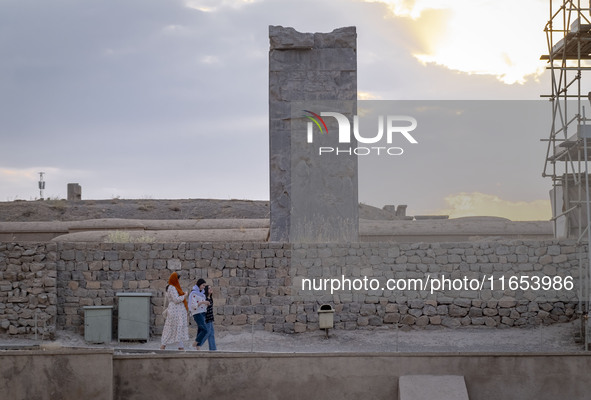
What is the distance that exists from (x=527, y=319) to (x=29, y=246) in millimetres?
10338

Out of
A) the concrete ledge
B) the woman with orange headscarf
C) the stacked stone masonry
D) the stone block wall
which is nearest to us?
the concrete ledge

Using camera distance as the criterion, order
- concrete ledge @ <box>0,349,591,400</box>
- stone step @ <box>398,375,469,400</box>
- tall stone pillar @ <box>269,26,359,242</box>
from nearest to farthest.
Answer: stone step @ <box>398,375,469,400</box>
concrete ledge @ <box>0,349,591,400</box>
tall stone pillar @ <box>269,26,359,242</box>

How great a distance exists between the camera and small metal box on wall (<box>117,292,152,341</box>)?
16.1 meters

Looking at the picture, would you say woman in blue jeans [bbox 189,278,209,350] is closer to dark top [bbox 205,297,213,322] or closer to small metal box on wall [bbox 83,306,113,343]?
dark top [bbox 205,297,213,322]

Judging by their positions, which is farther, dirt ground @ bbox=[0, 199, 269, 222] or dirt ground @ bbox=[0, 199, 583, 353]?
dirt ground @ bbox=[0, 199, 269, 222]

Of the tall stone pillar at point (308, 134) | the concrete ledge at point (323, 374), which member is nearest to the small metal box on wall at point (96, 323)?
the tall stone pillar at point (308, 134)

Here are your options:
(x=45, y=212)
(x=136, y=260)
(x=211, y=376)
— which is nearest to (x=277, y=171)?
(x=136, y=260)

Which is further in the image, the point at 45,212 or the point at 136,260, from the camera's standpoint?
the point at 45,212

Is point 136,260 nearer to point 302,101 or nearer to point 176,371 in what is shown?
point 302,101

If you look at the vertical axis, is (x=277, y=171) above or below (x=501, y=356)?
above

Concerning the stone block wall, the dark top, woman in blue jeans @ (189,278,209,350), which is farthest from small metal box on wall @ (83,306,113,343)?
the dark top

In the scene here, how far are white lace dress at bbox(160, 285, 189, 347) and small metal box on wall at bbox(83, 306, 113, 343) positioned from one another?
75.9 inches

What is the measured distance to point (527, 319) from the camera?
1689cm

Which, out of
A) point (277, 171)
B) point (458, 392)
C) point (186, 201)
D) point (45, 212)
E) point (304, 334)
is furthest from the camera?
point (186, 201)
